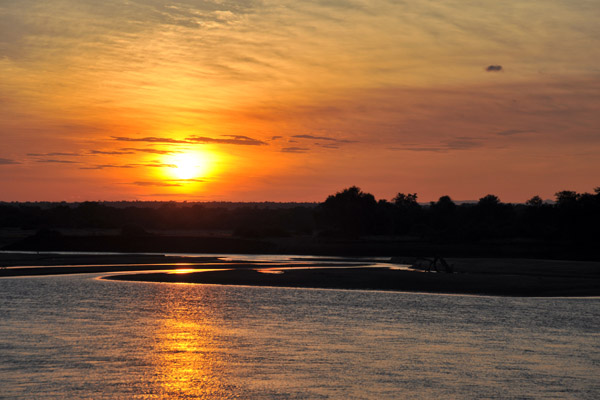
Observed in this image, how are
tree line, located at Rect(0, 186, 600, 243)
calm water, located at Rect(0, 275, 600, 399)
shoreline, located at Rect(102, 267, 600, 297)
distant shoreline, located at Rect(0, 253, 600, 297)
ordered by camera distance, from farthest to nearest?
tree line, located at Rect(0, 186, 600, 243) → distant shoreline, located at Rect(0, 253, 600, 297) → shoreline, located at Rect(102, 267, 600, 297) → calm water, located at Rect(0, 275, 600, 399)

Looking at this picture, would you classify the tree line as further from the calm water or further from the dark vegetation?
the calm water

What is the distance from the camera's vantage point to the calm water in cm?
1878

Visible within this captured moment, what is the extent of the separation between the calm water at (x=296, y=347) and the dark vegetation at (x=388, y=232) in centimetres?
4997

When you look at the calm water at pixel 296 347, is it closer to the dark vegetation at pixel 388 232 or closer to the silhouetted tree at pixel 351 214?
the dark vegetation at pixel 388 232

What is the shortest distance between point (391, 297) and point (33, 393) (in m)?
26.8

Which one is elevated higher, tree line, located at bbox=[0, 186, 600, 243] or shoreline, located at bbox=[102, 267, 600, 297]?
tree line, located at bbox=[0, 186, 600, 243]

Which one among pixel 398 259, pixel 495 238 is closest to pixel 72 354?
pixel 398 259

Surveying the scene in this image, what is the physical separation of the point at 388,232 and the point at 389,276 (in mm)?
71031

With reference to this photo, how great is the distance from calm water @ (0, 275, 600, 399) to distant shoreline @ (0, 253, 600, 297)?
585 centimetres

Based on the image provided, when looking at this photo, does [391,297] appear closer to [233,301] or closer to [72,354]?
[233,301]

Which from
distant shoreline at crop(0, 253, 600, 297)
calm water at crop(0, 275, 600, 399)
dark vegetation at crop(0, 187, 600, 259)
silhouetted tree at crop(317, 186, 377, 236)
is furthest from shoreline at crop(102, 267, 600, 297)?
silhouetted tree at crop(317, 186, 377, 236)

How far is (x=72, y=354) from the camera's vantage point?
22.9 metres

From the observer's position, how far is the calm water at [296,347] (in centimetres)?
1878

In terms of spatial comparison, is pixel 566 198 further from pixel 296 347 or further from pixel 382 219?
pixel 296 347
